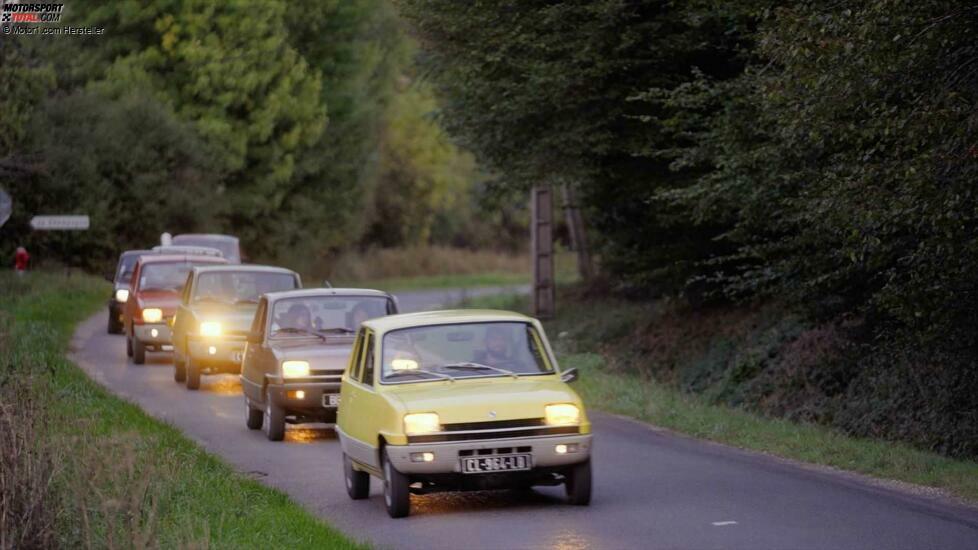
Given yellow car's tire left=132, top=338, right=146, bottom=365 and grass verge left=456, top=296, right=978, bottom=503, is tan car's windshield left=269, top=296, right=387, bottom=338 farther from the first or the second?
yellow car's tire left=132, top=338, right=146, bottom=365

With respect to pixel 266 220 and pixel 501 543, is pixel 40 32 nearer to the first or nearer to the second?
pixel 266 220

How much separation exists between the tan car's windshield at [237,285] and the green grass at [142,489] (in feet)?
15.1

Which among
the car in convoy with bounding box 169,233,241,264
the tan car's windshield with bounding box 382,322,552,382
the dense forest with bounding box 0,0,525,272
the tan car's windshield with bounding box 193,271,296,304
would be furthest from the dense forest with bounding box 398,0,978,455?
the dense forest with bounding box 0,0,525,272

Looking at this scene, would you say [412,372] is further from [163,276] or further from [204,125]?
[204,125]

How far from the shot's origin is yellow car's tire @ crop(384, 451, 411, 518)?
12.0 m

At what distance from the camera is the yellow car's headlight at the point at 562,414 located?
12.0 meters

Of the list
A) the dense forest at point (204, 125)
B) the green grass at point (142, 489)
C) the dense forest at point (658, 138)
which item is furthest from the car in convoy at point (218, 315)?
the dense forest at point (204, 125)

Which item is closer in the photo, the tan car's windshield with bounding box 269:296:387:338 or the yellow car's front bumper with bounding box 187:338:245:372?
the tan car's windshield with bounding box 269:296:387:338

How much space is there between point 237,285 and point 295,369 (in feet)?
22.8

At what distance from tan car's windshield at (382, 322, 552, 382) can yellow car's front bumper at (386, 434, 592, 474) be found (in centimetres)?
109

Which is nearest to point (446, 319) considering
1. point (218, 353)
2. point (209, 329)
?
point (218, 353)

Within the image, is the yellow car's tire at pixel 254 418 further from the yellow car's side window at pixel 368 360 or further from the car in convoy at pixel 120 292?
the car in convoy at pixel 120 292

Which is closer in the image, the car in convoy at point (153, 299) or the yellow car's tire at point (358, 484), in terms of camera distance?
the yellow car's tire at point (358, 484)

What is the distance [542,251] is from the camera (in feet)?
125
